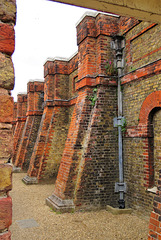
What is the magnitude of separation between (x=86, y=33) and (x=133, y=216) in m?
Answer: 5.92

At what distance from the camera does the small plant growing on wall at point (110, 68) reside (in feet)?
24.7

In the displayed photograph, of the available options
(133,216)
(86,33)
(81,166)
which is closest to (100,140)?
(81,166)

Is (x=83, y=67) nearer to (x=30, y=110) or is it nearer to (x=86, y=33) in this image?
(x=86, y=33)

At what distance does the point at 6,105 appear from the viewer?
171 centimetres

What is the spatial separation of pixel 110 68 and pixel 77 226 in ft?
16.1

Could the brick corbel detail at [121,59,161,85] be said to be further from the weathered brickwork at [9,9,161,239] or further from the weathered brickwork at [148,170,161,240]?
the weathered brickwork at [148,170,161,240]

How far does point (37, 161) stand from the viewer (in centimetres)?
1195

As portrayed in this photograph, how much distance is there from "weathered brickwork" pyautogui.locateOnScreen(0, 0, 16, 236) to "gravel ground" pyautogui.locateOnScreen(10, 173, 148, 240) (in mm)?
4046

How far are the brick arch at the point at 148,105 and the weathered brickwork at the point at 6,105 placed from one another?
15.6 feet

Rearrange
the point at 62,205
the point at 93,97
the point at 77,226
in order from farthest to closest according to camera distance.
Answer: the point at 93,97 < the point at 62,205 < the point at 77,226

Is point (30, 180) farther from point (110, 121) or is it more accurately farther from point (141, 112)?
point (141, 112)

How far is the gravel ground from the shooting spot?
516 centimetres

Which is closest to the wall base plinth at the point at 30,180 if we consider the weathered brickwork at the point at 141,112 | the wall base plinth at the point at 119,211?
the wall base plinth at the point at 119,211

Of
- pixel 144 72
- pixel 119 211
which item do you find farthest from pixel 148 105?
pixel 119 211
